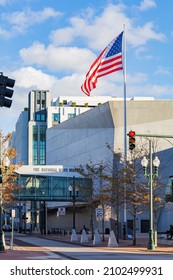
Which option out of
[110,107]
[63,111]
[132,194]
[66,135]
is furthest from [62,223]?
[132,194]

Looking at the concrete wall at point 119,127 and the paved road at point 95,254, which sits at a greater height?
the concrete wall at point 119,127

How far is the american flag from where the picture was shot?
177 ft

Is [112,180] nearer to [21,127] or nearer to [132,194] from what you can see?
[132,194]

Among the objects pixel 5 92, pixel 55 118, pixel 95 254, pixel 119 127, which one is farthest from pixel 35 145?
pixel 5 92

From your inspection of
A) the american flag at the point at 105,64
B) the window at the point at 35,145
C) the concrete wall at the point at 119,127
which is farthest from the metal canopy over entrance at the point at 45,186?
the window at the point at 35,145

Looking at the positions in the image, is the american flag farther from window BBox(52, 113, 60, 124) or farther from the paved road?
window BBox(52, 113, 60, 124)

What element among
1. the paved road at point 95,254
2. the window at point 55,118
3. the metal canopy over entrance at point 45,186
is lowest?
the paved road at point 95,254

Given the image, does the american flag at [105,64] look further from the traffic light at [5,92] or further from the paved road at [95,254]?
the traffic light at [5,92]

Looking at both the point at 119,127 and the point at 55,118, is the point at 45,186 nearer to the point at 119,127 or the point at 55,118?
the point at 119,127

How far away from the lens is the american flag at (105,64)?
2130 inches

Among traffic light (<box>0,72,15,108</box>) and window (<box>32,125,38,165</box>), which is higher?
window (<box>32,125,38,165</box>)

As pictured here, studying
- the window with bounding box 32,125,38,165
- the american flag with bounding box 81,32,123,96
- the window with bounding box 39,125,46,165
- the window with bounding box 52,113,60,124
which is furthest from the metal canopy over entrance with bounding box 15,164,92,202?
the window with bounding box 32,125,38,165

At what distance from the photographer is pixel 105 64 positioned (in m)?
56.2
